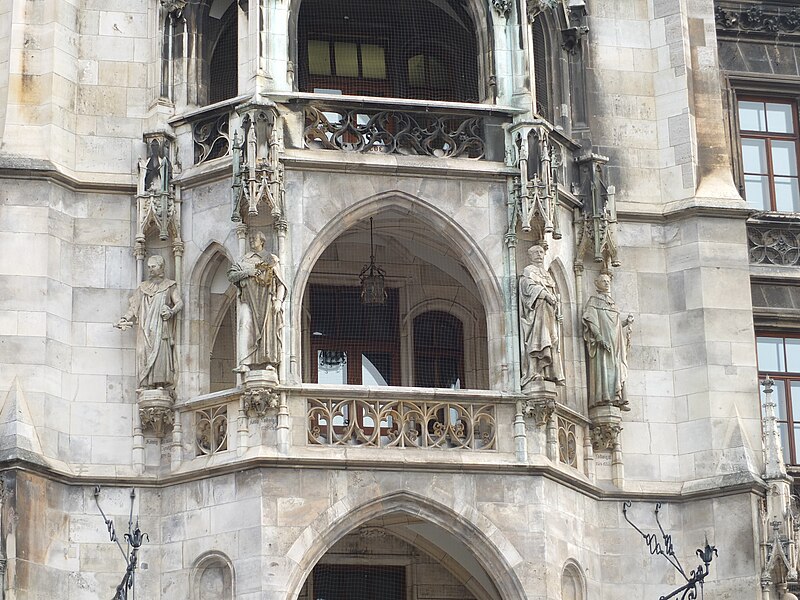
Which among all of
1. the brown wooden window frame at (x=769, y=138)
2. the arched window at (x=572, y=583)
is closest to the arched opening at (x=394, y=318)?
the arched window at (x=572, y=583)

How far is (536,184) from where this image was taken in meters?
24.0

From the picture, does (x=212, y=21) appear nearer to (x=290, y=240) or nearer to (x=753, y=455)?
(x=290, y=240)

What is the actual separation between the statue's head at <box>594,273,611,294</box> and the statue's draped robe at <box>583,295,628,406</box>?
184 mm

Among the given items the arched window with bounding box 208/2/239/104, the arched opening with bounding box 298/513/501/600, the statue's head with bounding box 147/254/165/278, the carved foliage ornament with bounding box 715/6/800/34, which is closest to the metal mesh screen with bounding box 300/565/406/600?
the arched opening with bounding box 298/513/501/600

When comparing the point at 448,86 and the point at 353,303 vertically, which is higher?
the point at 448,86

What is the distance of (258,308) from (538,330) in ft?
9.96

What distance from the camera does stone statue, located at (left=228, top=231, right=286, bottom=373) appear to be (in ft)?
75.3

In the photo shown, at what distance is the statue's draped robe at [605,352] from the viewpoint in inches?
957

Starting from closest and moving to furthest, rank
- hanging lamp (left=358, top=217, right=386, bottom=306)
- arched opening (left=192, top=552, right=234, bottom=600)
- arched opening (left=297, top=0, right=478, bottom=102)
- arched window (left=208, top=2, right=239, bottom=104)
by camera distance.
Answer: arched opening (left=192, top=552, right=234, bottom=600) < hanging lamp (left=358, top=217, right=386, bottom=306) < arched window (left=208, top=2, right=239, bottom=104) < arched opening (left=297, top=0, right=478, bottom=102)

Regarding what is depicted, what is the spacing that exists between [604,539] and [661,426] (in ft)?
5.00

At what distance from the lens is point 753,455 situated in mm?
24484

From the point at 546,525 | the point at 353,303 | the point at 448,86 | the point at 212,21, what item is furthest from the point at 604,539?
the point at 212,21

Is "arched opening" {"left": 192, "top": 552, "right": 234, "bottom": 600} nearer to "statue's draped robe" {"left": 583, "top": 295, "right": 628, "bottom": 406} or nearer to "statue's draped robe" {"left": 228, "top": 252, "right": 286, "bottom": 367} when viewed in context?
"statue's draped robe" {"left": 228, "top": 252, "right": 286, "bottom": 367}

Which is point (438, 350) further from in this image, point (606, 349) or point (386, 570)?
point (386, 570)
